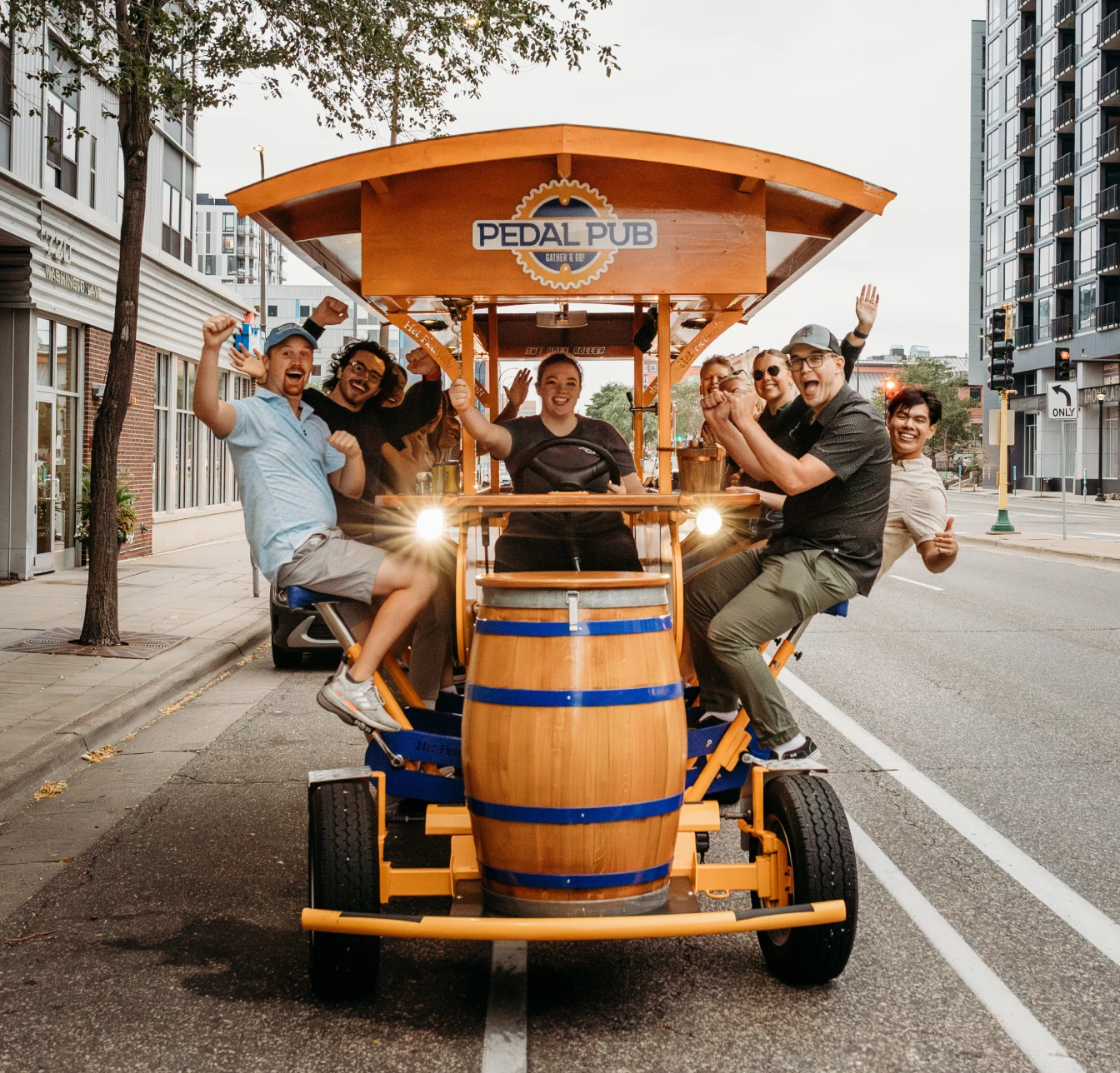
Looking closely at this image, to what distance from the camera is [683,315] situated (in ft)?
20.7

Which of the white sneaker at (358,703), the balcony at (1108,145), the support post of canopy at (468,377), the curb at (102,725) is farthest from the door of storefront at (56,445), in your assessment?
the balcony at (1108,145)

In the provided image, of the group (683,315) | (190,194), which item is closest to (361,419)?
(683,315)

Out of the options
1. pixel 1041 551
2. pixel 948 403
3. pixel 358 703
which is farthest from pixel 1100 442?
pixel 358 703

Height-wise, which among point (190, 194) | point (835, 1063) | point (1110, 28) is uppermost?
point (1110, 28)

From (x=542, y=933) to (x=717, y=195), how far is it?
9.90ft

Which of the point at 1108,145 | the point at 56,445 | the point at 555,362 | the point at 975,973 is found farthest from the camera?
the point at 1108,145

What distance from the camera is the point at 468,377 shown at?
5.51 meters

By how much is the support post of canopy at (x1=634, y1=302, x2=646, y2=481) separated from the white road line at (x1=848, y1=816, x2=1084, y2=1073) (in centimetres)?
263

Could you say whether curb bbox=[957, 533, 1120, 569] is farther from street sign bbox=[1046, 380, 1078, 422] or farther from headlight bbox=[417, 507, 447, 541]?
headlight bbox=[417, 507, 447, 541]

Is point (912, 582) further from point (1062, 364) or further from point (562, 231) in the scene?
point (562, 231)

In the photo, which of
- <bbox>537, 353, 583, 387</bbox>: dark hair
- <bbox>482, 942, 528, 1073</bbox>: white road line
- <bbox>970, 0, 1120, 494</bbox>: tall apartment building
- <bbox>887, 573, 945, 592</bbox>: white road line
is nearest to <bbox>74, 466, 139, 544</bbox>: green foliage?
<bbox>887, 573, 945, 592</bbox>: white road line

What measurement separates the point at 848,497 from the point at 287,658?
21.8ft

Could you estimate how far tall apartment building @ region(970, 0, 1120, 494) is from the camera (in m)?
52.4

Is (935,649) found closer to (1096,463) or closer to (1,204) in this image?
(1,204)
